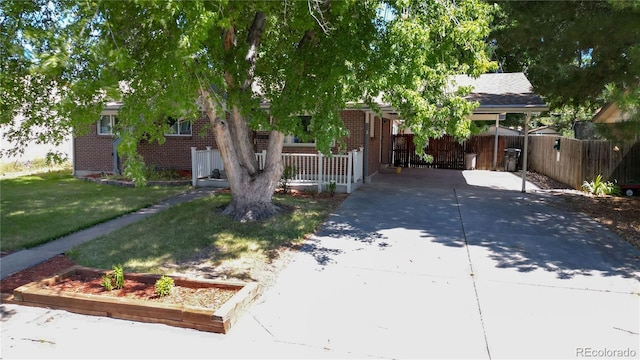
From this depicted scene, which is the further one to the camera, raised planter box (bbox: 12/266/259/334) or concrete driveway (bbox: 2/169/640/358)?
raised planter box (bbox: 12/266/259/334)

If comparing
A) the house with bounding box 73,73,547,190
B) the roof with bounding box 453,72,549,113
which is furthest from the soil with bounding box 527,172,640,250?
the house with bounding box 73,73,547,190

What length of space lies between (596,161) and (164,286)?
12879mm

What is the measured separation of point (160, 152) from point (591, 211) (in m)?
13.9

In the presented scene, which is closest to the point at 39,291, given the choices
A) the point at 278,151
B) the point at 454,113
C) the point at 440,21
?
the point at 278,151

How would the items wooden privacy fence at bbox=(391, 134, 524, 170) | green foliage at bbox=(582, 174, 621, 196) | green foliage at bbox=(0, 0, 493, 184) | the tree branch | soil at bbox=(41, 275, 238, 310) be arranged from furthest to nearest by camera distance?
wooden privacy fence at bbox=(391, 134, 524, 170) < green foliage at bbox=(582, 174, 621, 196) < the tree branch < green foliage at bbox=(0, 0, 493, 184) < soil at bbox=(41, 275, 238, 310)

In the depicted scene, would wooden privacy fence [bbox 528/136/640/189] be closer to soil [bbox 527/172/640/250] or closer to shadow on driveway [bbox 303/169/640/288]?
soil [bbox 527/172/640/250]

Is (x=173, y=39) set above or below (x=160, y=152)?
above

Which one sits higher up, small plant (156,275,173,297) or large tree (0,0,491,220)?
large tree (0,0,491,220)

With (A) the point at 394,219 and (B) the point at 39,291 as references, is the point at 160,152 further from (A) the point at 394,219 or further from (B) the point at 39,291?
(B) the point at 39,291

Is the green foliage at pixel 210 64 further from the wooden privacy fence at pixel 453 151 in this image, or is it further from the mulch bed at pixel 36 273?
the wooden privacy fence at pixel 453 151

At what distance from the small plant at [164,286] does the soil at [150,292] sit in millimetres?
45

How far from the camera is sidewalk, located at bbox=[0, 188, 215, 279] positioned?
6.08m

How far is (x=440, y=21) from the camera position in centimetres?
611

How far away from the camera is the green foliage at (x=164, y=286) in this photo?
15.7 ft
